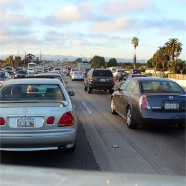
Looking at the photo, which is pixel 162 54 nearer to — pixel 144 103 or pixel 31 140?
pixel 144 103

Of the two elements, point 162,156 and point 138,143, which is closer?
point 162,156

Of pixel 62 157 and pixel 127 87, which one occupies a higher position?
pixel 127 87

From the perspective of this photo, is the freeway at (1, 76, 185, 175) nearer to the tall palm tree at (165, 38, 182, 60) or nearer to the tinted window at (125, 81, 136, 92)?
the tinted window at (125, 81, 136, 92)

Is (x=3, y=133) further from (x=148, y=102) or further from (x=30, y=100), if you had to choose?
(x=148, y=102)

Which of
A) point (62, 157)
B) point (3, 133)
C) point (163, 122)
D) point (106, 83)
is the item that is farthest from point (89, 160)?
point (106, 83)

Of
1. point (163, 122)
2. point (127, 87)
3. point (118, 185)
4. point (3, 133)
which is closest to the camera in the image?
point (118, 185)

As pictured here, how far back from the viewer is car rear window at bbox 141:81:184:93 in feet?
31.9

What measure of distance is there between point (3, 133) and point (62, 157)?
1337 millimetres

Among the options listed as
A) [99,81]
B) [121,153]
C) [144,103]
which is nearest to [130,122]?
[144,103]

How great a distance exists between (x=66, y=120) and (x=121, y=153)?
151 cm

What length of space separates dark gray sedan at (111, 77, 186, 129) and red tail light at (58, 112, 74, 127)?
10.2 feet

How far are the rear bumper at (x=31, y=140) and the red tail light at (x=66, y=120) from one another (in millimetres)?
182

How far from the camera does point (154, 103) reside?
8.91 metres

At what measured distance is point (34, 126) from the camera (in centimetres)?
605
